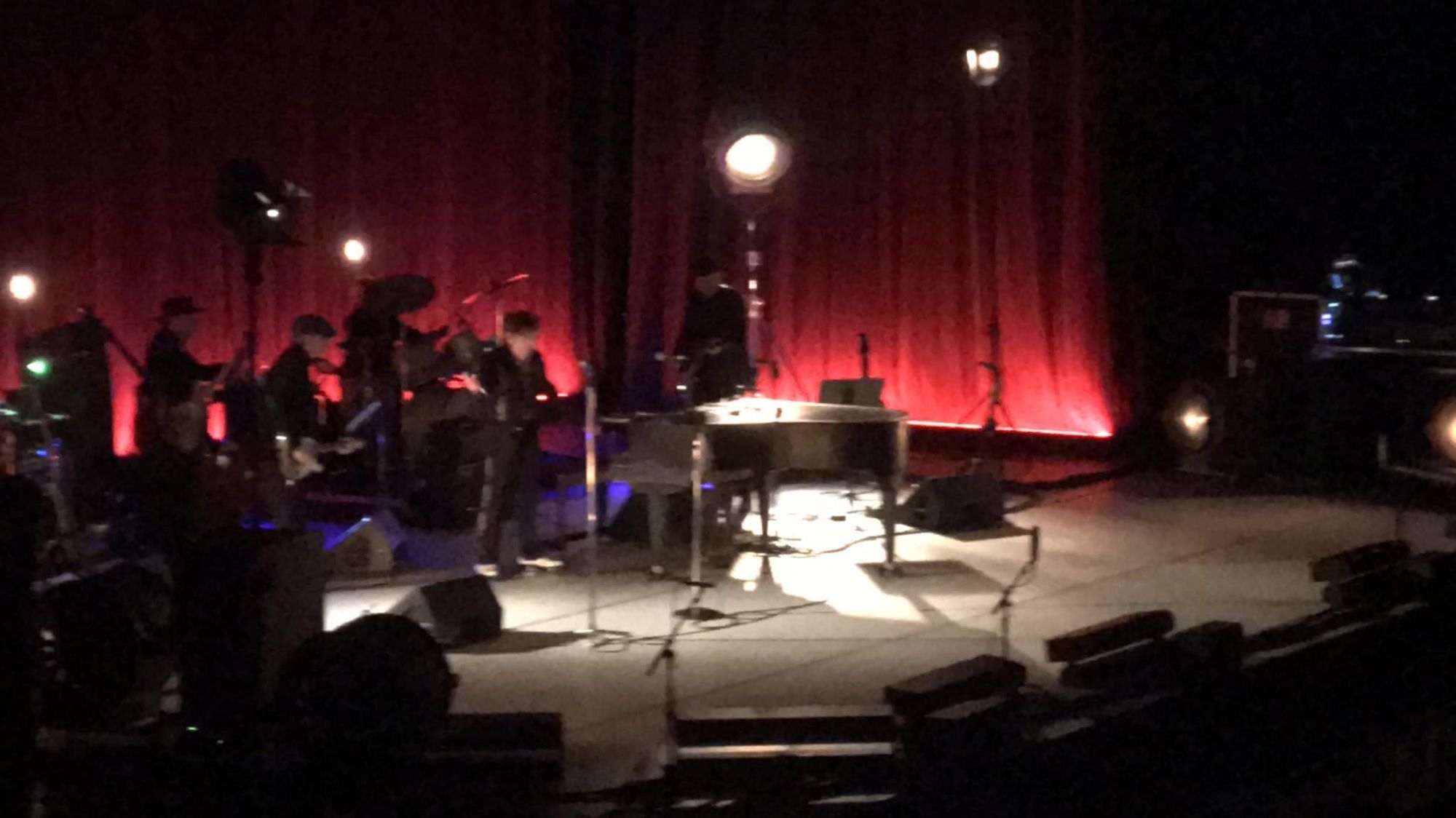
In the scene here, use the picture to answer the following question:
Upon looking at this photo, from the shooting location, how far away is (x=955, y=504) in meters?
6.99

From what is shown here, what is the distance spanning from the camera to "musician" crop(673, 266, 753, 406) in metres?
7.20

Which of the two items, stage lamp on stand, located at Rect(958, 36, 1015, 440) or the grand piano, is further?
stage lamp on stand, located at Rect(958, 36, 1015, 440)

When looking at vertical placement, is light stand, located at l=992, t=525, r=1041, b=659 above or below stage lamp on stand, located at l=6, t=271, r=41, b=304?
below

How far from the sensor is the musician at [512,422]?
6191 mm

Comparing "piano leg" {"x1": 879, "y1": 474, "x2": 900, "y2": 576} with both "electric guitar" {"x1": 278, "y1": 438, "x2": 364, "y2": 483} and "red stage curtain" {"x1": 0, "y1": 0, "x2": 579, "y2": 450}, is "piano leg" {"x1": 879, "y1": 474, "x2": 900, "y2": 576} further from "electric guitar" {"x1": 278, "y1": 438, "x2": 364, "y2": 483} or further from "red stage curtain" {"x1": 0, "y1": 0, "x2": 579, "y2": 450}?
"red stage curtain" {"x1": 0, "y1": 0, "x2": 579, "y2": 450}

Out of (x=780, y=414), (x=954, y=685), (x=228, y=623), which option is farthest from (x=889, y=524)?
(x=228, y=623)

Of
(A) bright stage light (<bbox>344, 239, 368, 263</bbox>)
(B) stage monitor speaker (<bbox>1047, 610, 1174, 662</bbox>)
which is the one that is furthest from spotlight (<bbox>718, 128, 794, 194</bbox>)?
(B) stage monitor speaker (<bbox>1047, 610, 1174, 662</bbox>)

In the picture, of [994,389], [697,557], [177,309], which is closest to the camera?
[697,557]

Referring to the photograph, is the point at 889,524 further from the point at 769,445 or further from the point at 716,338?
the point at 716,338

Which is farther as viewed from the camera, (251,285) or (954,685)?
(251,285)

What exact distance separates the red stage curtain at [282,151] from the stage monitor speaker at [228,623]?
5640mm

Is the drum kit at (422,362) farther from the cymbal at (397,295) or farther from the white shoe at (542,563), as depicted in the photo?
the white shoe at (542,563)

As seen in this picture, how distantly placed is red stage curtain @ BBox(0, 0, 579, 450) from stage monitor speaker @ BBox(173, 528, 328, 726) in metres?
5.64

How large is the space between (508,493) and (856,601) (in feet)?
5.56
